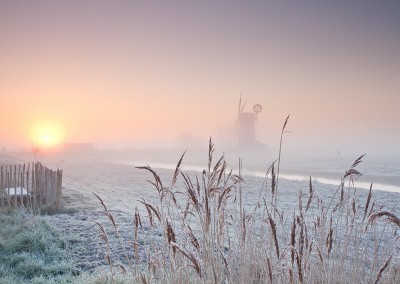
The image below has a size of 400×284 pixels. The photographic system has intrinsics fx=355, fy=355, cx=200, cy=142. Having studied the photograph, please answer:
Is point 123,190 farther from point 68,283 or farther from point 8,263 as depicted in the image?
point 68,283

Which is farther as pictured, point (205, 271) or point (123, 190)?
point (123, 190)

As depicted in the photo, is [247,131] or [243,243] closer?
[243,243]

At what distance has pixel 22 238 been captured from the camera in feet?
21.1

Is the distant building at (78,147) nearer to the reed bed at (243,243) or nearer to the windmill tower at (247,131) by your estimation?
the windmill tower at (247,131)

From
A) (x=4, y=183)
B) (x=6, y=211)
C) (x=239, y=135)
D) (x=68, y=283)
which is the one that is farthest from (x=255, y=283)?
(x=239, y=135)

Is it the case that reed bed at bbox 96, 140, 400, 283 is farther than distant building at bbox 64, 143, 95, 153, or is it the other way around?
distant building at bbox 64, 143, 95, 153

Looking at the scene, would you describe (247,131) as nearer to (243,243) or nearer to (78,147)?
(78,147)

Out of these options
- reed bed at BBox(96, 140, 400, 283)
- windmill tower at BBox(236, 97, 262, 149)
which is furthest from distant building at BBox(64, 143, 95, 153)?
reed bed at BBox(96, 140, 400, 283)

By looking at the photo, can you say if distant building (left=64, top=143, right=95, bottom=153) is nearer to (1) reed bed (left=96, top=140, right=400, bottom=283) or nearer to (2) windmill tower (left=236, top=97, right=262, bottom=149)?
(2) windmill tower (left=236, top=97, right=262, bottom=149)

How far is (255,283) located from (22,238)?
4660 millimetres

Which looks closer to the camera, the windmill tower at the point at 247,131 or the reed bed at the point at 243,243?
the reed bed at the point at 243,243

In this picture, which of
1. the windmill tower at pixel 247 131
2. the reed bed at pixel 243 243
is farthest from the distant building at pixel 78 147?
the reed bed at pixel 243 243

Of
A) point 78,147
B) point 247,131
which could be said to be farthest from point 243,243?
point 78,147

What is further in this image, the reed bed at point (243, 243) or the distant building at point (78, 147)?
the distant building at point (78, 147)
